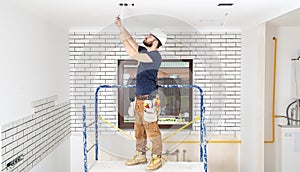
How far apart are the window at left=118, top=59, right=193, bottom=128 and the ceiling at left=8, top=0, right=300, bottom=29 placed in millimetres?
514

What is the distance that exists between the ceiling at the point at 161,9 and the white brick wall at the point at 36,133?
0.83m

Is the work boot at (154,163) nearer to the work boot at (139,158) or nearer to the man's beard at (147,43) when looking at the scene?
the work boot at (139,158)

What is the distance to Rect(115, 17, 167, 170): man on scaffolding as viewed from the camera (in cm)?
155

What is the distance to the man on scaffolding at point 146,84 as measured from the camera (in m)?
1.55

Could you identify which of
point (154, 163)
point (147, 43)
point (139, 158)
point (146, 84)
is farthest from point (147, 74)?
point (154, 163)

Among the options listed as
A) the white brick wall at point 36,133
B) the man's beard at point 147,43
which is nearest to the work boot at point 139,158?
the man's beard at point 147,43

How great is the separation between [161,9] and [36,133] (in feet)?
5.04

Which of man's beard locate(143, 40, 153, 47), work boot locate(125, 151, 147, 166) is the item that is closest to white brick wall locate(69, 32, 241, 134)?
man's beard locate(143, 40, 153, 47)

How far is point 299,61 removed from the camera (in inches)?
162

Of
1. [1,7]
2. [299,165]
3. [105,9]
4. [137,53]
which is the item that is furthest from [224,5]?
[299,165]

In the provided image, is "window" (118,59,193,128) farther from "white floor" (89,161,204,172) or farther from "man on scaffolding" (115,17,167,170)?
"white floor" (89,161,204,172)

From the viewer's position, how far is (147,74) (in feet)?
5.70

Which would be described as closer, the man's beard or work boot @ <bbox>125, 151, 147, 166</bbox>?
the man's beard

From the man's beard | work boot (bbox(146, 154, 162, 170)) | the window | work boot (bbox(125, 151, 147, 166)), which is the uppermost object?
the man's beard
